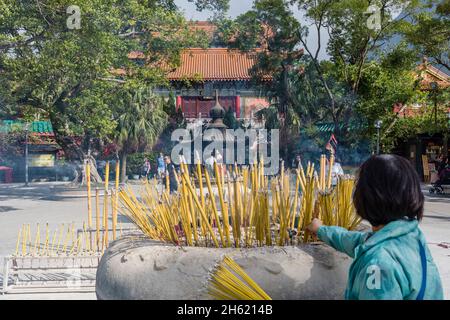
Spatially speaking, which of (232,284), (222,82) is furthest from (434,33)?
(232,284)

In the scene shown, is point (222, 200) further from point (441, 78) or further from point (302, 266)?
point (441, 78)

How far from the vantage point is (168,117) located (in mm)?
22844

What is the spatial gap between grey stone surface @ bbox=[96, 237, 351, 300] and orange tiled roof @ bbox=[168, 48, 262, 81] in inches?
812

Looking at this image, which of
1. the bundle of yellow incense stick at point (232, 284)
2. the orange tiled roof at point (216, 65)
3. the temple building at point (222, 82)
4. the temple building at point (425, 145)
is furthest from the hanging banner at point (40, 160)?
the bundle of yellow incense stick at point (232, 284)

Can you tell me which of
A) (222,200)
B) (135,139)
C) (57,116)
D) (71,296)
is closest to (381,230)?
(222,200)

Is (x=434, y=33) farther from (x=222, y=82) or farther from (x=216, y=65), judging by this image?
(x=216, y=65)

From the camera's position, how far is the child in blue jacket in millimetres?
1245

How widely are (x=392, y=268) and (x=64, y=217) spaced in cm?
920

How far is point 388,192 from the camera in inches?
52.7

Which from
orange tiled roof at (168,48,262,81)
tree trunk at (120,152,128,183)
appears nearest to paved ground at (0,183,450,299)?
tree trunk at (120,152,128,183)

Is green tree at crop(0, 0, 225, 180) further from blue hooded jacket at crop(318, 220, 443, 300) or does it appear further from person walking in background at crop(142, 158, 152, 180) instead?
blue hooded jacket at crop(318, 220, 443, 300)

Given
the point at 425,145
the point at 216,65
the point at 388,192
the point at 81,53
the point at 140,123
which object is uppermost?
the point at 216,65

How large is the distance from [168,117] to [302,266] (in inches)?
833

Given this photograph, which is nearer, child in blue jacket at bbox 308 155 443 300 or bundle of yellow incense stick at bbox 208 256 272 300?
child in blue jacket at bbox 308 155 443 300
